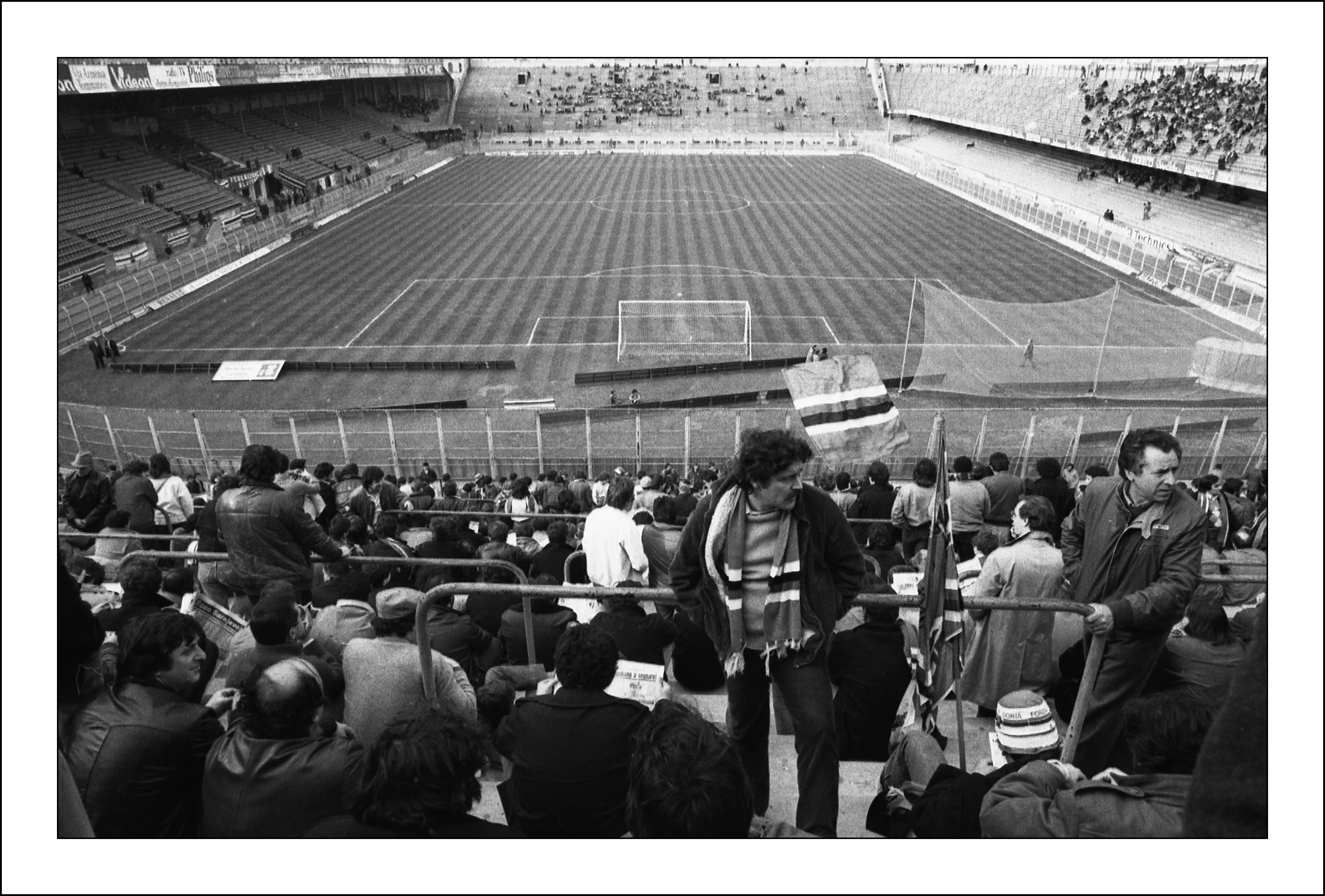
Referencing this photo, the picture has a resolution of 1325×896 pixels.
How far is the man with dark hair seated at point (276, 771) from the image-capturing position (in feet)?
11.0

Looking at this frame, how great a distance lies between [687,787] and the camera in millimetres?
2875

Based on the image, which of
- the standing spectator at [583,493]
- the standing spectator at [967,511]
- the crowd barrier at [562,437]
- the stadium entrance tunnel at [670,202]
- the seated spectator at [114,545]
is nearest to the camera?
the standing spectator at [967,511]

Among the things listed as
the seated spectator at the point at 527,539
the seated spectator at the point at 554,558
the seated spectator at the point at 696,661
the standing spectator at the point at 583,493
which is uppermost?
the seated spectator at the point at 696,661

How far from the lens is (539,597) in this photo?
5.91 meters

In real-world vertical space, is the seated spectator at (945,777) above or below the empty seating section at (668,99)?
below

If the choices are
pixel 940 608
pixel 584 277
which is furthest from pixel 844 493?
pixel 584 277

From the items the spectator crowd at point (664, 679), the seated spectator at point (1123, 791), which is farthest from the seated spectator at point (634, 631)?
the seated spectator at point (1123, 791)

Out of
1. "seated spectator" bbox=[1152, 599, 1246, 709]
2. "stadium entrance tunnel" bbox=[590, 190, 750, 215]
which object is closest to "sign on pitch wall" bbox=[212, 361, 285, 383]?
"seated spectator" bbox=[1152, 599, 1246, 709]

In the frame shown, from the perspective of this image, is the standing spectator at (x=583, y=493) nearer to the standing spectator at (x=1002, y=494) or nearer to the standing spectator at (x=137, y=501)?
the standing spectator at (x=137, y=501)

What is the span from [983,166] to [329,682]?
2222 inches

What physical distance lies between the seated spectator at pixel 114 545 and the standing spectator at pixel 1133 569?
8135 mm

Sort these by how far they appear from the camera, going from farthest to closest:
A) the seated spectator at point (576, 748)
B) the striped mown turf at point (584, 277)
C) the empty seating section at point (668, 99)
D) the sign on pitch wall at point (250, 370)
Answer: the empty seating section at point (668, 99)
the striped mown turf at point (584, 277)
the sign on pitch wall at point (250, 370)
the seated spectator at point (576, 748)

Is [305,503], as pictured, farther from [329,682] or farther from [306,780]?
[306,780]

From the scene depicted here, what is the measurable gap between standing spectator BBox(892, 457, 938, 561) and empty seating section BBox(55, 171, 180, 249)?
32275 mm
